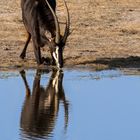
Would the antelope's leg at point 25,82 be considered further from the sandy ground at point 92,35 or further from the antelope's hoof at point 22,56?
the antelope's hoof at point 22,56

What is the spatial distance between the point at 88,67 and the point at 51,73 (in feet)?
3.92

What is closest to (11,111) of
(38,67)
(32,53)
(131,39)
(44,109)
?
(44,109)

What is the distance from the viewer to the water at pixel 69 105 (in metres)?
12.3

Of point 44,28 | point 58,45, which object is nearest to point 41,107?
point 58,45

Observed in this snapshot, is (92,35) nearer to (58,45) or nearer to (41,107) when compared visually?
(58,45)

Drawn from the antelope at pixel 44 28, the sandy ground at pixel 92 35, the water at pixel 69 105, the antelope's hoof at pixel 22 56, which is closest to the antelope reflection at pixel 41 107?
the water at pixel 69 105

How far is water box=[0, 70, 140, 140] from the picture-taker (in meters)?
12.3

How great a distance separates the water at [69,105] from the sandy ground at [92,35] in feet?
3.83

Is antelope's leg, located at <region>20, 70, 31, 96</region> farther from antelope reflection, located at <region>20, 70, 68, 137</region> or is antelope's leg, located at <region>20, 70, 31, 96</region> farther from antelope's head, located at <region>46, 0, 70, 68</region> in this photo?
antelope's head, located at <region>46, 0, 70, 68</region>

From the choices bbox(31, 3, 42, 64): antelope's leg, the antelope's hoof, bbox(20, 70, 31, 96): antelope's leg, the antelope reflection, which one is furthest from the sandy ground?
the antelope reflection

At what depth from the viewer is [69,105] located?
1405 cm

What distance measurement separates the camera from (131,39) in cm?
2172

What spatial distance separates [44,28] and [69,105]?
12.4 feet

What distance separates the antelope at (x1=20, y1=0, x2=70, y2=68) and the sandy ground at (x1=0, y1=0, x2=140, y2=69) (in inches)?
21.5
